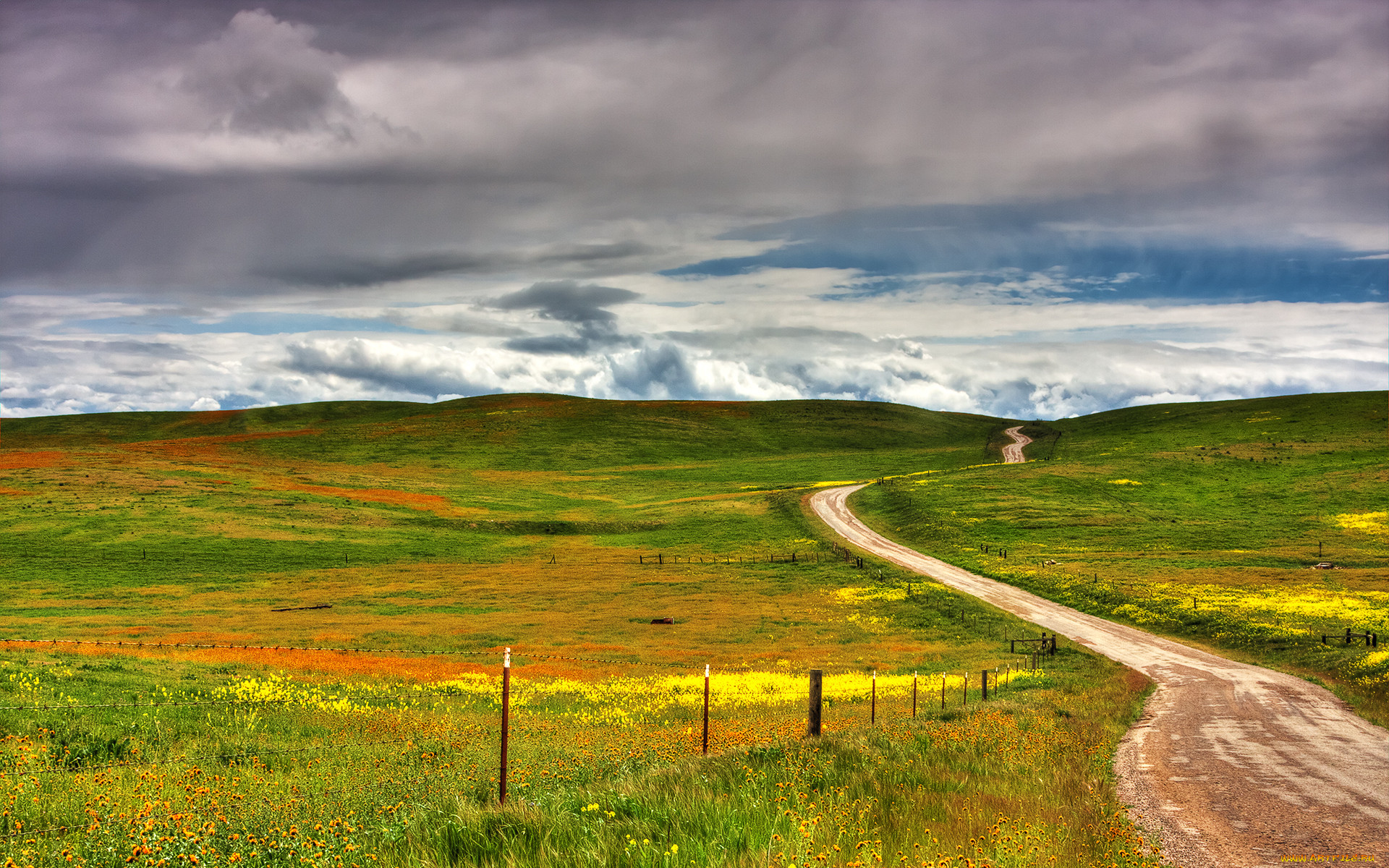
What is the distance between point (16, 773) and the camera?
33.3ft

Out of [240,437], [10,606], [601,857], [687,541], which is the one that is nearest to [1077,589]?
[687,541]

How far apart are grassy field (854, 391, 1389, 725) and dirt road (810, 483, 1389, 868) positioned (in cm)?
280

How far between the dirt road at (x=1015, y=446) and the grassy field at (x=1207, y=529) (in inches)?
152

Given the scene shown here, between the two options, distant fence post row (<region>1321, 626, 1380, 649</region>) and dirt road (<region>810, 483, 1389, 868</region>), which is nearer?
dirt road (<region>810, 483, 1389, 868</region>)

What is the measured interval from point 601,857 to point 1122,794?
9.93m

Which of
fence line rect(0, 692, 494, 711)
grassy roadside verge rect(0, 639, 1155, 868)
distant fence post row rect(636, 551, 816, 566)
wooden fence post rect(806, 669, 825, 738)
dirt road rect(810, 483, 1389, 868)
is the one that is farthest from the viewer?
distant fence post row rect(636, 551, 816, 566)

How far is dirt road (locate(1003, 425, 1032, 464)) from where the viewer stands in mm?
134625

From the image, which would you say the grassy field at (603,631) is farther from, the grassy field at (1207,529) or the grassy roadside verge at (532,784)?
the grassy field at (1207,529)

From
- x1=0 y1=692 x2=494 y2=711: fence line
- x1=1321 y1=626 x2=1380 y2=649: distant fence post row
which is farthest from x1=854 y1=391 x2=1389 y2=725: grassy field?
x1=0 y1=692 x2=494 y2=711: fence line

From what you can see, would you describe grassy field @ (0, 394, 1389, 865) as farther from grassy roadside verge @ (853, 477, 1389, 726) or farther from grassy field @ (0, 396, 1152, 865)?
grassy roadside verge @ (853, 477, 1389, 726)

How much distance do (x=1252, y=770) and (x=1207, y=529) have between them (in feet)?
240

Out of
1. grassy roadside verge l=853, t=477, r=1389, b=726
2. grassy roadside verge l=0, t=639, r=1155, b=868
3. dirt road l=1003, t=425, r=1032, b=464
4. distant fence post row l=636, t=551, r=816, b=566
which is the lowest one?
distant fence post row l=636, t=551, r=816, b=566

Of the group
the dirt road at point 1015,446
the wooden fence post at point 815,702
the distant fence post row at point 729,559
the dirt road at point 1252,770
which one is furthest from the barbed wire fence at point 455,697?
the dirt road at point 1015,446

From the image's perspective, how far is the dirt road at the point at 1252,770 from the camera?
35.3 feet
